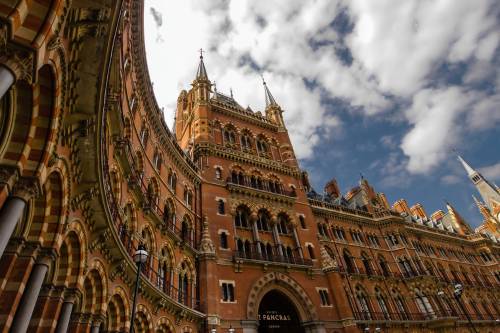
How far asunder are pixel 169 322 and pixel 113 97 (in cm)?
1264

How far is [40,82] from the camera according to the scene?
8070 millimetres

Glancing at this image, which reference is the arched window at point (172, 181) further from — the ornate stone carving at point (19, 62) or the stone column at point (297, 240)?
the ornate stone carving at point (19, 62)

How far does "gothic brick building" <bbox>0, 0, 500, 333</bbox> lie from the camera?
25.9ft

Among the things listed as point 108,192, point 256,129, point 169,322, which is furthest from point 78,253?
point 256,129

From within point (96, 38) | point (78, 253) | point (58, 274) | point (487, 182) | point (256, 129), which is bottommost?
point (58, 274)

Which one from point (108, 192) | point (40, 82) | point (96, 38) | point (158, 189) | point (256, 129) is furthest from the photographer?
point (256, 129)

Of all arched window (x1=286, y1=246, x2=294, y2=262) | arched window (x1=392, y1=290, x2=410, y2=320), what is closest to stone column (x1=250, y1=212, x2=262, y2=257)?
arched window (x1=286, y1=246, x2=294, y2=262)

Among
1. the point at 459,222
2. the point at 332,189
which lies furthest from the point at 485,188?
the point at 332,189

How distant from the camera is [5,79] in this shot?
5.96 meters

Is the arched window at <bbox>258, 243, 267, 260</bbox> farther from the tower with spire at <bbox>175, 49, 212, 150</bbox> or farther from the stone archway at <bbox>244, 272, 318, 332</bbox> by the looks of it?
the tower with spire at <bbox>175, 49, 212, 150</bbox>

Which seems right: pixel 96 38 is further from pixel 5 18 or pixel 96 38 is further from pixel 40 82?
pixel 5 18

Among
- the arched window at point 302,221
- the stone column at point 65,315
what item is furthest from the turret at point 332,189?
the stone column at point 65,315

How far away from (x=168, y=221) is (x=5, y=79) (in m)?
16.6

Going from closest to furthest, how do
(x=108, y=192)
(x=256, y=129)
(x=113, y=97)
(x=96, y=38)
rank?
1. (x=96, y=38)
2. (x=108, y=192)
3. (x=113, y=97)
4. (x=256, y=129)
